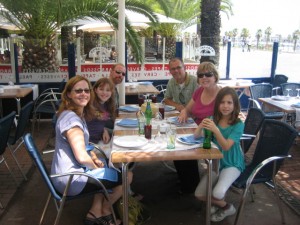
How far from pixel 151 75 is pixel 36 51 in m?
2.57

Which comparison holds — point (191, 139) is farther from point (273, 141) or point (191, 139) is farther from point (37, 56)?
point (37, 56)

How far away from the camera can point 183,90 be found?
13.0 ft

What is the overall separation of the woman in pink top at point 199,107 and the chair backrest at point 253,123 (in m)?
0.47

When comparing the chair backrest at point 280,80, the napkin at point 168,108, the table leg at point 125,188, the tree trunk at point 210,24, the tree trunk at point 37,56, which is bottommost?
the table leg at point 125,188

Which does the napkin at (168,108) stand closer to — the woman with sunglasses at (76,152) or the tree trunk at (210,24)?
the woman with sunglasses at (76,152)

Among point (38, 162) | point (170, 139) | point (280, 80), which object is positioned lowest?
point (38, 162)

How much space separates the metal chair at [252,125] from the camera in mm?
3281

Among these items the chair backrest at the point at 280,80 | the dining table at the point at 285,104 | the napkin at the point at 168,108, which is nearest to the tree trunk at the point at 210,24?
the chair backrest at the point at 280,80

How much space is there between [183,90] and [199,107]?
2.02ft

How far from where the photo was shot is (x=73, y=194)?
7.85 feet

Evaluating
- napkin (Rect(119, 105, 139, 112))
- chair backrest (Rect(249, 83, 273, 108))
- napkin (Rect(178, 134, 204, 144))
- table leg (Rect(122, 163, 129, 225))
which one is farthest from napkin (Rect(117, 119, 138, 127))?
chair backrest (Rect(249, 83, 273, 108))

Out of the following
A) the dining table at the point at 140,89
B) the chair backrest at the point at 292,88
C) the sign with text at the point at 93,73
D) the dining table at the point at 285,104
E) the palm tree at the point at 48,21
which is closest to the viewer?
the dining table at the point at 285,104

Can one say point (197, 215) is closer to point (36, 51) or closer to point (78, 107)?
point (78, 107)

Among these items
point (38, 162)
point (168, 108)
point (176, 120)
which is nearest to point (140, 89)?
point (168, 108)
